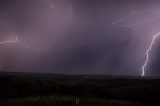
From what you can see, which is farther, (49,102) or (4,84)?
(4,84)

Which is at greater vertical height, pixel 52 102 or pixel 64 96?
pixel 64 96

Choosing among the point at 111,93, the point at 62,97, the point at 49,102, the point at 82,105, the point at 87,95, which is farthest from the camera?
the point at 111,93

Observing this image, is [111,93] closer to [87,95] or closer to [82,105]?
[87,95]

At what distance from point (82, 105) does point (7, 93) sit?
1238cm

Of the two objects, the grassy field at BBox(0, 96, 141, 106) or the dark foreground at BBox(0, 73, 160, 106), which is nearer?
the grassy field at BBox(0, 96, 141, 106)

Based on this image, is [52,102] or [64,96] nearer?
[52,102]

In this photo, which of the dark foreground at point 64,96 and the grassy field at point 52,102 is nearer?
the grassy field at point 52,102

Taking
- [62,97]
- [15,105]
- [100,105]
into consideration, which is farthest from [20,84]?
[100,105]

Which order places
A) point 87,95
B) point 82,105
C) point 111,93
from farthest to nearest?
point 111,93, point 87,95, point 82,105

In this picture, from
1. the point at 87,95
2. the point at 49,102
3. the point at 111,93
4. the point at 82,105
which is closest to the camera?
the point at 82,105

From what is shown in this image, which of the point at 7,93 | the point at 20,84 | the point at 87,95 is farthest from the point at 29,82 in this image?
the point at 87,95

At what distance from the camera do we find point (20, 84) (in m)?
37.1

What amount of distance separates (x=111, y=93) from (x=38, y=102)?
38.1 feet

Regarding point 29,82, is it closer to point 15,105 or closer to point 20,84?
point 20,84
